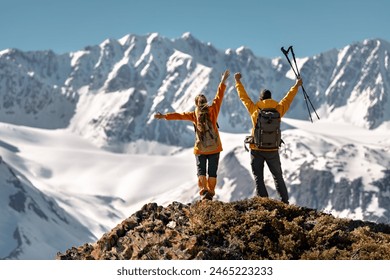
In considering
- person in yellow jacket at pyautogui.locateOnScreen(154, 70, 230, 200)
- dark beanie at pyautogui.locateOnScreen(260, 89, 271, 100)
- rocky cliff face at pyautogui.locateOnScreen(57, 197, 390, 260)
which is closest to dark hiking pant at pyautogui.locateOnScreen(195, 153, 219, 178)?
person in yellow jacket at pyautogui.locateOnScreen(154, 70, 230, 200)

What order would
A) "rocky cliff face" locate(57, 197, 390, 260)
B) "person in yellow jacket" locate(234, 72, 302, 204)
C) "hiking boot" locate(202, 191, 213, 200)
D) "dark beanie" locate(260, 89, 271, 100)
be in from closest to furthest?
"rocky cliff face" locate(57, 197, 390, 260) < "hiking boot" locate(202, 191, 213, 200) < "person in yellow jacket" locate(234, 72, 302, 204) < "dark beanie" locate(260, 89, 271, 100)

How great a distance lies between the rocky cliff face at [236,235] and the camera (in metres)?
17.1

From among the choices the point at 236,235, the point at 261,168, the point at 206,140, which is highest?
the point at 206,140

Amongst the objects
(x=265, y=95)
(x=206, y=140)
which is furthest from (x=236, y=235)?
(x=265, y=95)

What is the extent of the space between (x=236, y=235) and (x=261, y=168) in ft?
17.3

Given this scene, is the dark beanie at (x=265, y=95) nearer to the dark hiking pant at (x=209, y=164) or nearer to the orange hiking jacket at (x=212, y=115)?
the orange hiking jacket at (x=212, y=115)

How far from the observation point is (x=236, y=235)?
17984mm

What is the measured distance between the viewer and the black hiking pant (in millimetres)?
22391

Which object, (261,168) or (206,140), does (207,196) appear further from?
(261,168)

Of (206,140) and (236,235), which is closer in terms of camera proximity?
(236,235)

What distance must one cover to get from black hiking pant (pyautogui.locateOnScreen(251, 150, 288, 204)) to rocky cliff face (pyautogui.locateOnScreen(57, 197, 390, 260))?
2213mm

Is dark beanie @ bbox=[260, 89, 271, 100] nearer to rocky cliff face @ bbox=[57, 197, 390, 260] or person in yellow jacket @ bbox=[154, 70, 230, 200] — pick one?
person in yellow jacket @ bbox=[154, 70, 230, 200]
